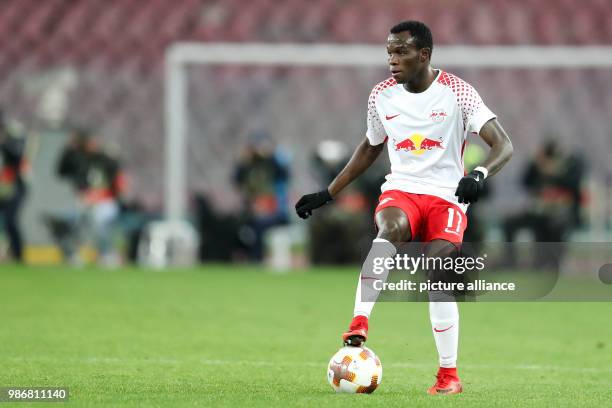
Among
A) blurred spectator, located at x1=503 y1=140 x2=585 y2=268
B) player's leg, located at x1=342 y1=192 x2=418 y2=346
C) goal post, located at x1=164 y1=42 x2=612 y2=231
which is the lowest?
player's leg, located at x1=342 y1=192 x2=418 y2=346

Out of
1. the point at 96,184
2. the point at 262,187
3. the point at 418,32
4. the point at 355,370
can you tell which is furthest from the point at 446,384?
the point at 96,184

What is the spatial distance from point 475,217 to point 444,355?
40.6 feet

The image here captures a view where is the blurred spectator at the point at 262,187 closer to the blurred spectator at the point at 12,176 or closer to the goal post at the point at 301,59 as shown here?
the goal post at the point at 301,59

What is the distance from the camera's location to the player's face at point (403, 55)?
7336mm

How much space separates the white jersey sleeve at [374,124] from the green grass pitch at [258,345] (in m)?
1.40

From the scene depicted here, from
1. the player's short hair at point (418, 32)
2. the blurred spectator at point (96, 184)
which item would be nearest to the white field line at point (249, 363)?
the player's short hair at point (418, 32)

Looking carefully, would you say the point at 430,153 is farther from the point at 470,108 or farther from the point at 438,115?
Result: the point at 470,108

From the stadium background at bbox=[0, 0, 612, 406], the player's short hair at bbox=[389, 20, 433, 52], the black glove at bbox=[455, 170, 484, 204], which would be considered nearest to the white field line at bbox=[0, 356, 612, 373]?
the black glove at bbox=[455, 170, 484, 204]

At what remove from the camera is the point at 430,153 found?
293 inches

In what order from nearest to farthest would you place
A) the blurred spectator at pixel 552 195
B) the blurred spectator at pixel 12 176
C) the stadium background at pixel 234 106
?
the stadium background at pixel 234 106 → the blurred spectator at pixel 12 176 → the blurred spectator at pixel 552 195

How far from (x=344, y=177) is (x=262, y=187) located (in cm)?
1266

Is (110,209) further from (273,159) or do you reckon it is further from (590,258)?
(590,258)

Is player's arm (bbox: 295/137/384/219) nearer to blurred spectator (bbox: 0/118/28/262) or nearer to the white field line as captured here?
the white field line

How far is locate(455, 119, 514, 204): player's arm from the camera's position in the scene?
22.4ft
